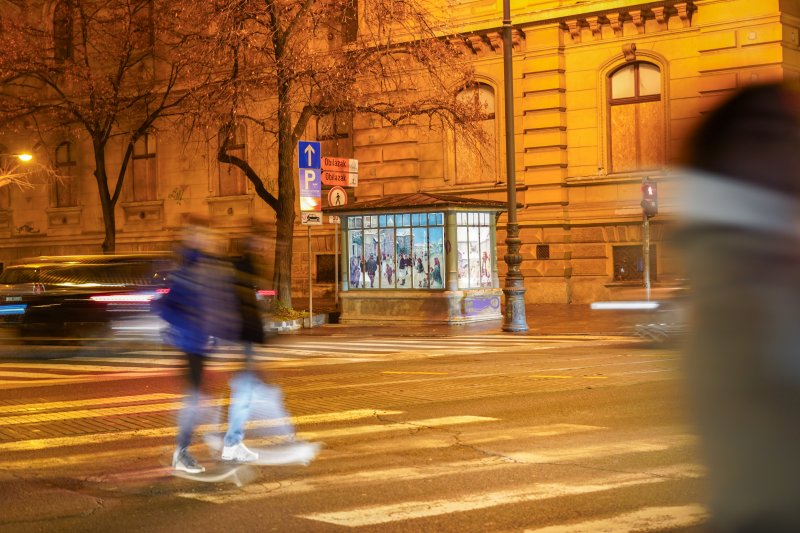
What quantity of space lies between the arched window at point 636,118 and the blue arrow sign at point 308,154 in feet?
30.7

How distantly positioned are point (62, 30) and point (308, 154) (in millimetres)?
19164

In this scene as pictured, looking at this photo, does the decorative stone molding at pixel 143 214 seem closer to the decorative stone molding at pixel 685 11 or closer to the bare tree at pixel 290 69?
the bare tree at pixel 290 69

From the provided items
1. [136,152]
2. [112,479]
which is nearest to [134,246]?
[136,152]

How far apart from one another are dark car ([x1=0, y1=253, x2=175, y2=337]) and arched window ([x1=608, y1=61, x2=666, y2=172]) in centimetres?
1472

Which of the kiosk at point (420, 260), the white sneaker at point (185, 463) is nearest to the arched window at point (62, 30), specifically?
the kiosk at point (420, 260)

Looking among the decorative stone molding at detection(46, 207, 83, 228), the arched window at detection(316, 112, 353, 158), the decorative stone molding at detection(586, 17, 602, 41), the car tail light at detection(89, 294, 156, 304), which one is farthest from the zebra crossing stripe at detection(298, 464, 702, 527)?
the decorative stone molding at detection(46, 207, 83, 228)

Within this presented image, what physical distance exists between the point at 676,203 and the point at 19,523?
5435mm

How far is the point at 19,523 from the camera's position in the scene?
6.88m

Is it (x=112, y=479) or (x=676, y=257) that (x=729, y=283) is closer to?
(x=676, y=257)

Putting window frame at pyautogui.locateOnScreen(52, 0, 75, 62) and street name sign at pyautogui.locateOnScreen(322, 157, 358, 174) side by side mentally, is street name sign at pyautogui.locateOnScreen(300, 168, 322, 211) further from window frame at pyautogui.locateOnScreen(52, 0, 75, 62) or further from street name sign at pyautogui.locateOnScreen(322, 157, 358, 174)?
window frame at pyautogui.locateOnScreen(52, 0, 75, 62)

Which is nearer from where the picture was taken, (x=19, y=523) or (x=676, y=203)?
(x=676, y=203)

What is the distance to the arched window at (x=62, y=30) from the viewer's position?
3866cm

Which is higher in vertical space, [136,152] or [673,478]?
[136,152]

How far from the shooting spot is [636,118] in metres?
30.5
